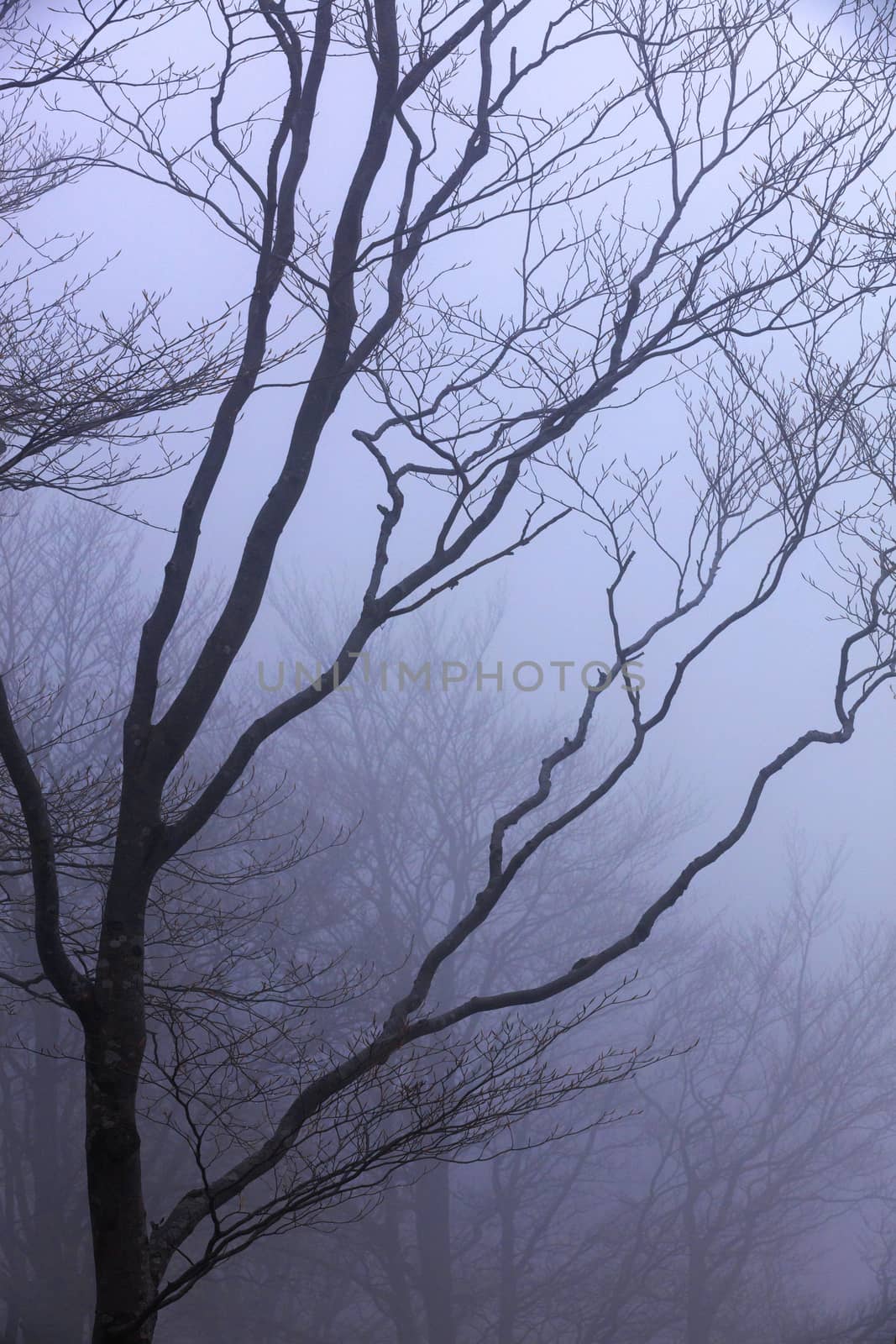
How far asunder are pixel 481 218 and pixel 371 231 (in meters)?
0.35

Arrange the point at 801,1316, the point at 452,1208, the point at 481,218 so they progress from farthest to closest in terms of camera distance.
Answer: the point at 452,1208, the point at 801,1316, the point at 481,218

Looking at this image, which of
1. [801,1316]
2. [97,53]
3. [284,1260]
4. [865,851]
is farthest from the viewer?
[865,851]

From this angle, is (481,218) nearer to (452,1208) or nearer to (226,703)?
(226,703)

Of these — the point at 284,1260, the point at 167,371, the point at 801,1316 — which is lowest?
the point at 801,1316

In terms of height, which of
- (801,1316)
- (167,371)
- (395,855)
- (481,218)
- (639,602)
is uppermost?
(639,602)

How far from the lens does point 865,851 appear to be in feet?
63.2

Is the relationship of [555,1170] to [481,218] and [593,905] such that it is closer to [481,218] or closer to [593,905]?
[593,905]

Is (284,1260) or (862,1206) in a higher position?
(284,1260)

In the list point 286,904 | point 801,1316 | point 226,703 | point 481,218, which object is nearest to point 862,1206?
point 801,1316

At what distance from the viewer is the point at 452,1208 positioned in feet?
35.9

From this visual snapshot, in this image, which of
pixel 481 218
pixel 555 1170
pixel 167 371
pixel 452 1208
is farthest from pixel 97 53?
pixel 555 1170

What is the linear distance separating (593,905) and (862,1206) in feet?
15.8

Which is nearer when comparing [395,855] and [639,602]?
[395,855]

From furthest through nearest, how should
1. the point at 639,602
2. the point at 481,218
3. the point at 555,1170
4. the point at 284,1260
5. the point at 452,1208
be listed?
the point at 639,602 < the point at 555,1170 < the point at 452,1208 < the point at 284,1260 < the point at 481,218
